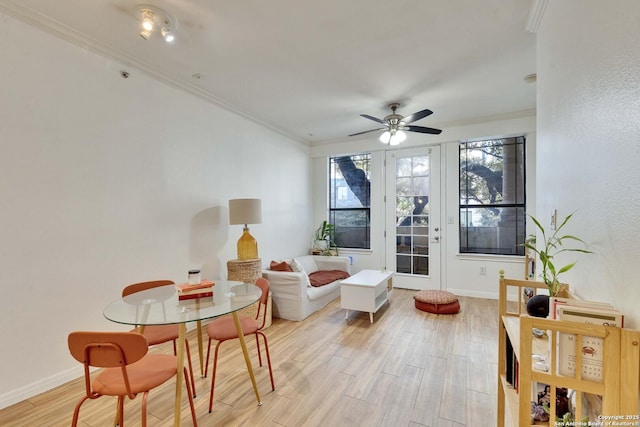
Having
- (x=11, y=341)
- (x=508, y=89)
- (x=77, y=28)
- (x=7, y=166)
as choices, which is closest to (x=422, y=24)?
(x=508, y=89)

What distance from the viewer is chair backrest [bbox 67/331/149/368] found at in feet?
4.13

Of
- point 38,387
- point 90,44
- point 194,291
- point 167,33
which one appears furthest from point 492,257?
point 90,44

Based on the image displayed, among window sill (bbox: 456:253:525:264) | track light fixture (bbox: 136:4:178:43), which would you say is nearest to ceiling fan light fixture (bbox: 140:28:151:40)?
track light fixture (bbox: 136:4:178:43)

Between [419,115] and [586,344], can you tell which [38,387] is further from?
[419,115]

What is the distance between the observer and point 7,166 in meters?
1.98

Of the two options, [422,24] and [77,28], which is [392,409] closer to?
[422,24]

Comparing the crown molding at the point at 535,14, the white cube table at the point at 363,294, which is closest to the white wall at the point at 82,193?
the white cube table at the point at 363,294

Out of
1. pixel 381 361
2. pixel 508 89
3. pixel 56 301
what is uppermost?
pixel 508 89

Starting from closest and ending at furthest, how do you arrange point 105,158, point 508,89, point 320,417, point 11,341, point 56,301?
point 320,417 < point 11,341 < point 56,301 < point 105,158 < point 508,89

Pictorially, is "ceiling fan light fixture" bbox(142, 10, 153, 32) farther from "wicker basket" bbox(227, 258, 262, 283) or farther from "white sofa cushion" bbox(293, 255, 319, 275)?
"white sofa cushion" bbox(293, 255, 319, 275)

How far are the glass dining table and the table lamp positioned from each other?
1221 mm

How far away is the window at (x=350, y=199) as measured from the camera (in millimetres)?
5441

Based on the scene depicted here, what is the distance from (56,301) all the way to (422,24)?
11.8 ft

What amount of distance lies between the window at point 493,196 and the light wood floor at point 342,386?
1.65 m
